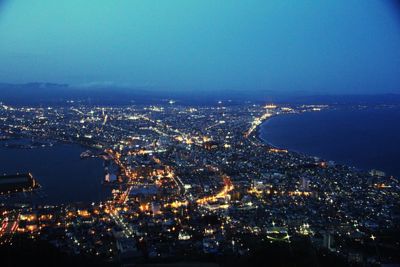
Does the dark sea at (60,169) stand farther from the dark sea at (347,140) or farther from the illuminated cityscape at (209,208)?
the dark sea at (347,140)

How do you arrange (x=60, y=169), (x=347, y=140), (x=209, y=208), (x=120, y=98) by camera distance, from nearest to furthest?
(x=209, y=208), (x=60, y=169), (x=347, y=140), (x=120, y=98)

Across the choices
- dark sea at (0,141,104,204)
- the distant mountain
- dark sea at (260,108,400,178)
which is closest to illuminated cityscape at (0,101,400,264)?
dark sea at (0,141,104,204)

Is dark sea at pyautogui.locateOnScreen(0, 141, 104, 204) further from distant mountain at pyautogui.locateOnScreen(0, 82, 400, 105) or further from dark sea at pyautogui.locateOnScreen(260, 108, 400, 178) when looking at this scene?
distant mountain at pyautogui.locateOnScreen(0, 82, 400, 105)

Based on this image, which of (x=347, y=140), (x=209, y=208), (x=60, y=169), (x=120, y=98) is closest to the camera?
(x=209, y=208)

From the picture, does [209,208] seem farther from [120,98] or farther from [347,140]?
[120,98]

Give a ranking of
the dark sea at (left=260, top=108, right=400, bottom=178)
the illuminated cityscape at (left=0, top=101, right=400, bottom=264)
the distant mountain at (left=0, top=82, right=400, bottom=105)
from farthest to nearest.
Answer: the distant mountain at (left=0, top=82, right=400, bottom=105) < the dark sea at (left=260, top=108, right=400, bottom=178) < the illuminated cityscape at (left=0, top=101, right=400, bottom=264)

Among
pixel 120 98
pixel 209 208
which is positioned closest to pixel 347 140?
pixel 209 208

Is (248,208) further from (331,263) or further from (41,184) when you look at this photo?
(41,184)
